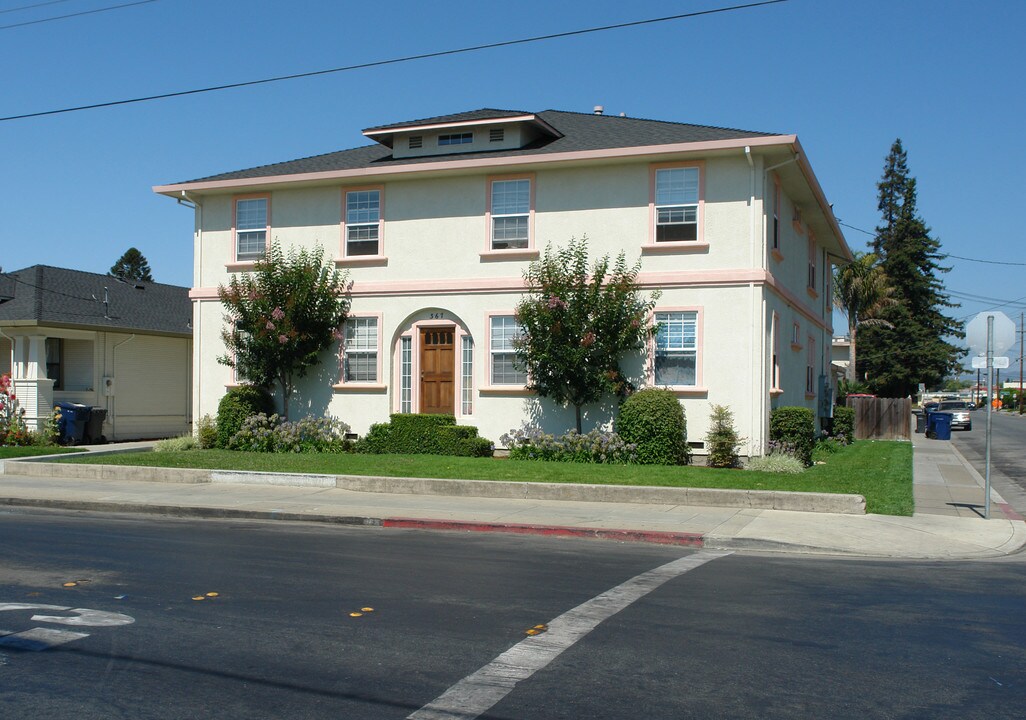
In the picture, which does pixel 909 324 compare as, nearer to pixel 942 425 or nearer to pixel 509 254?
pixel 942 425

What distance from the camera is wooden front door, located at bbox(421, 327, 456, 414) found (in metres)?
20.8

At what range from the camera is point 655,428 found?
17.7 meters

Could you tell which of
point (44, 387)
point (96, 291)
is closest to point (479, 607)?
point (44, 387)

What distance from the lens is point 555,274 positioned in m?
19.1

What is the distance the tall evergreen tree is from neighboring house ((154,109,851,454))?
4891 cm

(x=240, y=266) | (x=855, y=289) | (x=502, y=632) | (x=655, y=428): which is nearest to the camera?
(x=502, y=632)

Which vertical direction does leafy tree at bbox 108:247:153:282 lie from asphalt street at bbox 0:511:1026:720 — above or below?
above

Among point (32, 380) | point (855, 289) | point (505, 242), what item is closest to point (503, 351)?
point (505, 242)

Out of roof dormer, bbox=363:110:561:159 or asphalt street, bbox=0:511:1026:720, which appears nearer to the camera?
asphalt street, bbox=0:511:1026:720

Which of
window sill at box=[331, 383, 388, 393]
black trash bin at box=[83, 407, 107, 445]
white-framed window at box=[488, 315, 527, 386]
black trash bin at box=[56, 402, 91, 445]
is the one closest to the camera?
white-framed window at box=[488, 315, 527, 386]

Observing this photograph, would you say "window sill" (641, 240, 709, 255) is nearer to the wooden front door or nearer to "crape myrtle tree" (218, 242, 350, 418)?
the wooden front door

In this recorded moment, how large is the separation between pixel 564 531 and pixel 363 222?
37.7 ft

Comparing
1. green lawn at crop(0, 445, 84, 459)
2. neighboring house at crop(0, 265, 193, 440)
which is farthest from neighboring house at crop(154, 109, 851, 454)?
neighboring house at crop(0, 265, 193, 440)

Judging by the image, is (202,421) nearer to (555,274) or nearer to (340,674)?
(555,274)
